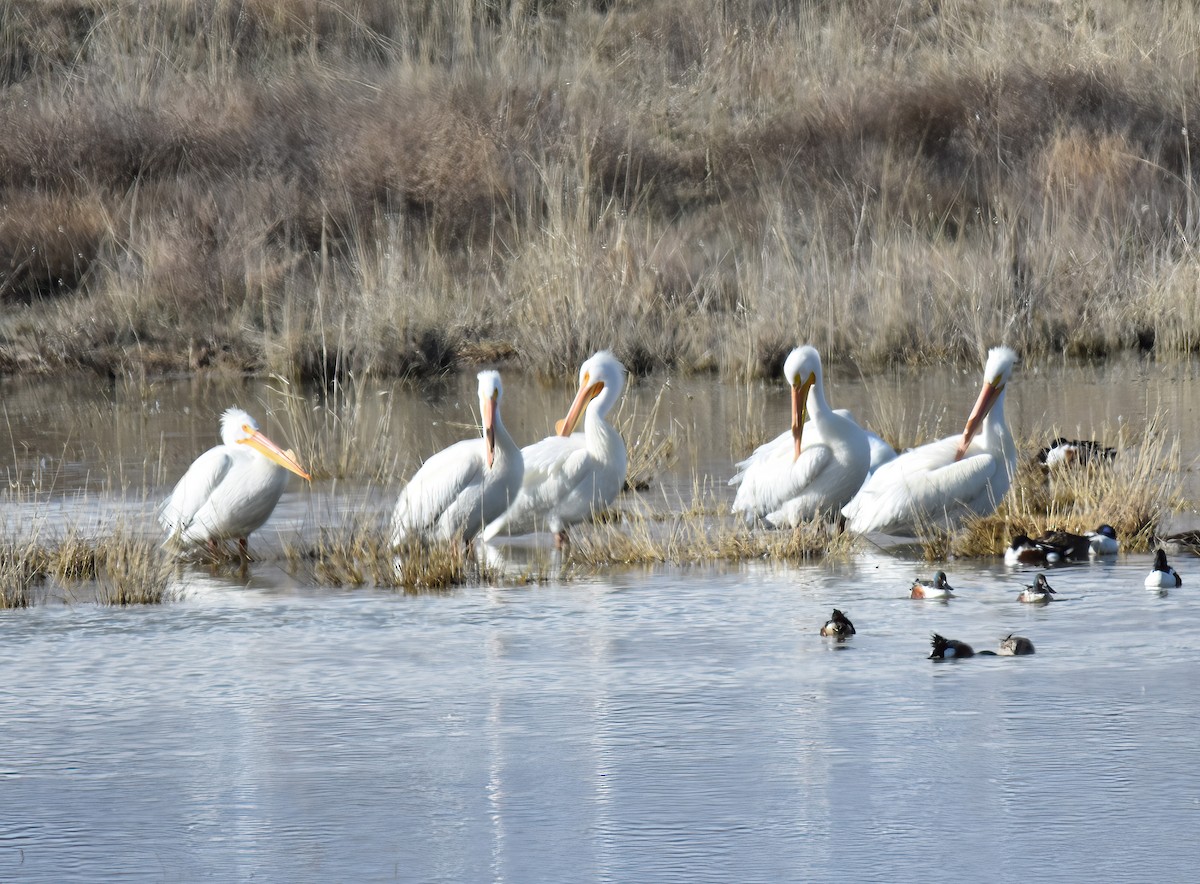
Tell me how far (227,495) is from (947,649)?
3.51 metres

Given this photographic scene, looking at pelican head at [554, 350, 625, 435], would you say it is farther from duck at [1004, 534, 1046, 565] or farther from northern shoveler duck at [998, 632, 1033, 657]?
northern shoveler duck at [998, 632, 1033, 657]

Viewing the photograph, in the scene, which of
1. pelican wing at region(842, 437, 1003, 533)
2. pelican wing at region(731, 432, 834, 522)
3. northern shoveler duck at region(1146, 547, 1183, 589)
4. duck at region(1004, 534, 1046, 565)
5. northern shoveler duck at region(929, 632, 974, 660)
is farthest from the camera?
pelican wing at region(731, 432, 834, 522)

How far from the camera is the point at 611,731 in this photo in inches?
216

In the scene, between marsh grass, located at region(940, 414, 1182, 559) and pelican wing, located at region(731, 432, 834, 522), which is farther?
pelican wing, located at region(731, 432, 834, 522)

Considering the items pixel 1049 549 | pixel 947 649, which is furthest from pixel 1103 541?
pixel 947 649

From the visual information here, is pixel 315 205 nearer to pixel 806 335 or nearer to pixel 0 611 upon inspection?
pixel 806 335

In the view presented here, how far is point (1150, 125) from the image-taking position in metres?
21.0

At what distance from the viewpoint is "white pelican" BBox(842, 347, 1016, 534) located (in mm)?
8461

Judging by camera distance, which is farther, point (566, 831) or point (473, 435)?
point (473, 435)

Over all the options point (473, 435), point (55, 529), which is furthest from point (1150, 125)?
point (55, 529)

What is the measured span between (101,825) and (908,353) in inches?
440

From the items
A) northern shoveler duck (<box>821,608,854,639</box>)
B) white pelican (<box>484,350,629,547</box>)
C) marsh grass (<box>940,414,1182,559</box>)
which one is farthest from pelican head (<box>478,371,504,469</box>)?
northern shoveler duck (<box>821,608,854,639</box>)

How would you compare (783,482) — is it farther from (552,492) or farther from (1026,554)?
(1026,554)

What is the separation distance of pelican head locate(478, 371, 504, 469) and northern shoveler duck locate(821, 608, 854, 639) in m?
Answer: 2.09
